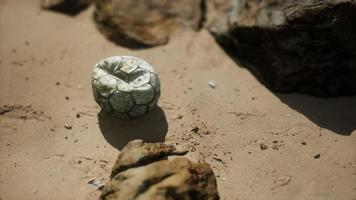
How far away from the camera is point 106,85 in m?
3.94

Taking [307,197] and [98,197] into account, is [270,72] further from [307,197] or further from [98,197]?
[98,197]

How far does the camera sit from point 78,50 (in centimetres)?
513

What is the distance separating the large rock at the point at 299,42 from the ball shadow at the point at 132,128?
120 cm

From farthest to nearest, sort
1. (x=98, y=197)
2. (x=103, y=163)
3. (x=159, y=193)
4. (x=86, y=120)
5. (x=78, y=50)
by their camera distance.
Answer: (x=78, y=50), (x=86, y=120), (x=103, y=163), (x=98, y=197), (x=159, y=193)

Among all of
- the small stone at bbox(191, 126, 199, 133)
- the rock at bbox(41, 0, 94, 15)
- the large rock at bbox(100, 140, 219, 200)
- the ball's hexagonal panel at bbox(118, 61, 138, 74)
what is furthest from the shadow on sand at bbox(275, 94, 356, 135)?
the rock at bbox(41, 0, 94, 15)

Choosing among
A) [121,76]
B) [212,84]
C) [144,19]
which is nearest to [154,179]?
[121,76]

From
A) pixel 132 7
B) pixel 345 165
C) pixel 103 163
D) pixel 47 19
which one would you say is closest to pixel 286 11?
pixel 345 165

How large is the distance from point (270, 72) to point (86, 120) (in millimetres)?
1846

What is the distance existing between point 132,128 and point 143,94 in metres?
0.40

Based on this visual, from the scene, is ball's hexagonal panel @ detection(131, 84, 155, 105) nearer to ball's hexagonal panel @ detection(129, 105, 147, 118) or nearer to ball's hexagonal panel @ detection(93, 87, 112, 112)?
ball's hexagonal panel @ detection(129, 105, 147, 118)

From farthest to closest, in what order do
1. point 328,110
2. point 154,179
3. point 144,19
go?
point 144,19 → point 328,110 → point 154,179

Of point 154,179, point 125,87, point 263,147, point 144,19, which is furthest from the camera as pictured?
point 144,19

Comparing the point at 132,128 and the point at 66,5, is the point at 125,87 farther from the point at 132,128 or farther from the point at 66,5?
the point at 66,5

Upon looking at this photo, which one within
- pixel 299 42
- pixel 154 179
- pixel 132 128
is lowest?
pixel 132 128
